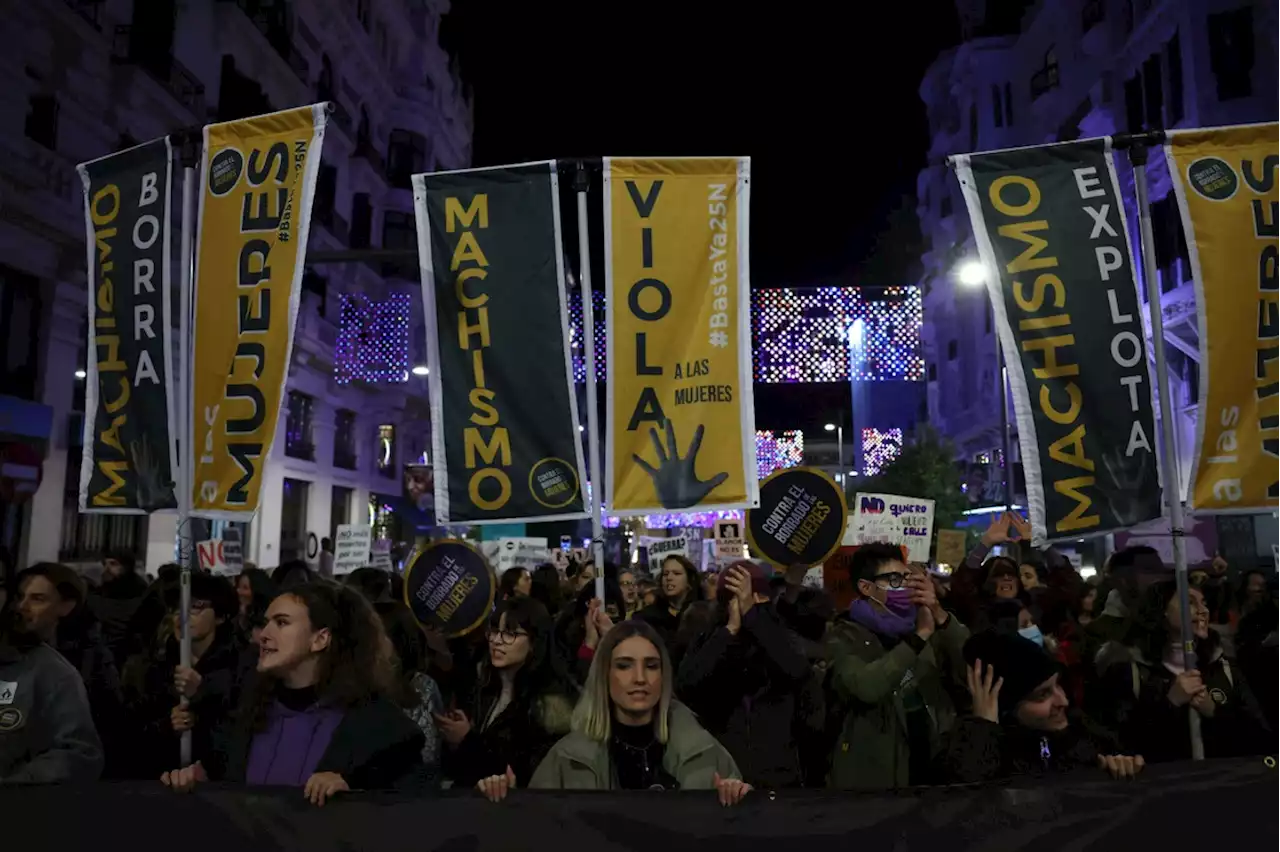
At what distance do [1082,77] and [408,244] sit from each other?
2378cm

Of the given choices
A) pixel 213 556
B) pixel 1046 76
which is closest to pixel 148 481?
pixel 213 556

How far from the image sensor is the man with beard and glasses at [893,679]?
4.69m

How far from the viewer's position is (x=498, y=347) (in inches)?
229

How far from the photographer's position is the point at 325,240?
1170 inches

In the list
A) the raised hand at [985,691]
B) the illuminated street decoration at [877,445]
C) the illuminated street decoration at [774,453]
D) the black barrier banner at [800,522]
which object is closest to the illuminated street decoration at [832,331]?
the black barrier banner at [800,522]

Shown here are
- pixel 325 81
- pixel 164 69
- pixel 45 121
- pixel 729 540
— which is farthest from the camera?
pixel 325 81

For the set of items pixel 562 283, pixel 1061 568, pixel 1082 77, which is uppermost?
pixel 1082 77

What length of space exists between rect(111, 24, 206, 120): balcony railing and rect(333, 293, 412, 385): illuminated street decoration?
20.3 feet

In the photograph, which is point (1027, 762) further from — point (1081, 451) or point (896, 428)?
point (896, 428)

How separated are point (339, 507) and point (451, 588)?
26.3 meters

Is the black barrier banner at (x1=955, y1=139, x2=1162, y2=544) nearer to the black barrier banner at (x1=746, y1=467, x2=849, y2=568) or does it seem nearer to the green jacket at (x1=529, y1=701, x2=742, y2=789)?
the black barrier banner at (x1=746, y1=467, x2=849, y2=568)

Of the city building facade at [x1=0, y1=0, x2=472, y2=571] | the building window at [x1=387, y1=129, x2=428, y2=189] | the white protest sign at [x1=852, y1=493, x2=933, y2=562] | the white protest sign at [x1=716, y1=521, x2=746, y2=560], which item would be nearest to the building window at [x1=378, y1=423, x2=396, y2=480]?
the city building facade at [x1=0, y1=0, x2=472, y2=571]

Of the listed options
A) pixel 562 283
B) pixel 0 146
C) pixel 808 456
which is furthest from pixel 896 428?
pixel 562 283

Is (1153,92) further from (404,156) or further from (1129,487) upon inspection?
(1129,487)
